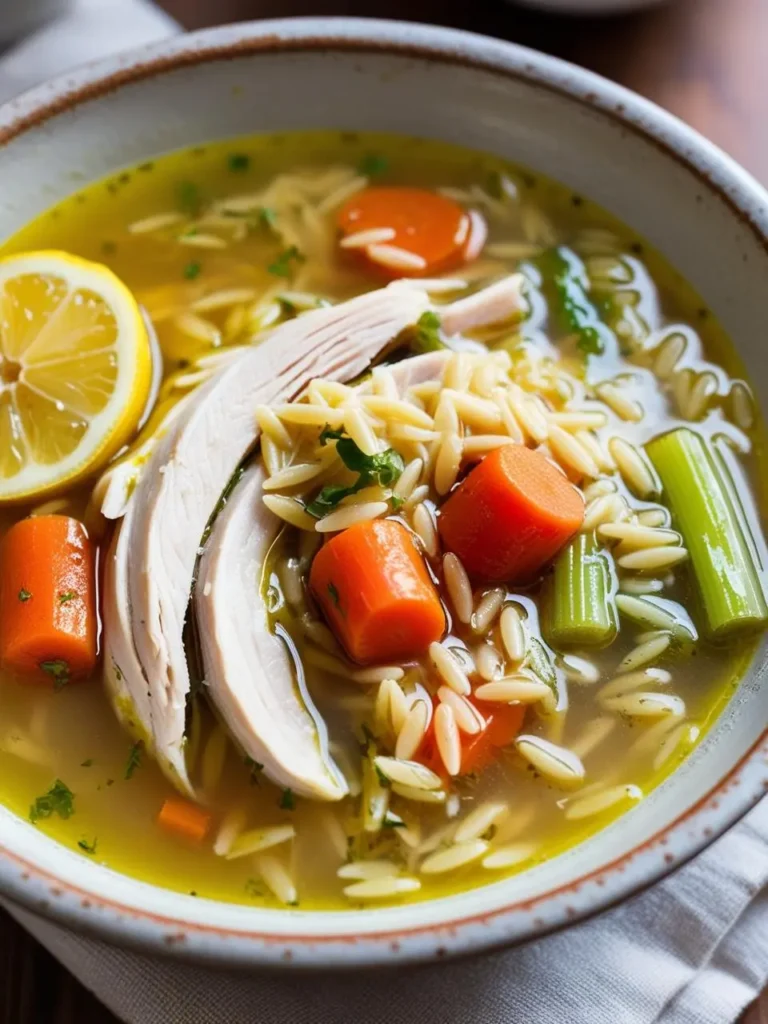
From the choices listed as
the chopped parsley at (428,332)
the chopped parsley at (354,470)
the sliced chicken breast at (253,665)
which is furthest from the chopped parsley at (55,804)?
the chopped parsley at (428,332)

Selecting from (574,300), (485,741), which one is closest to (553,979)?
(485,741)

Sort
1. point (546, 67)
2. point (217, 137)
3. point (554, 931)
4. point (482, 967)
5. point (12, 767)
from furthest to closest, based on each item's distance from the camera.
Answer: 1. point (217, 137)
2. point (546, 67)
3. point (12, 767)
4. point (482, 967)
5. point (554, 931)

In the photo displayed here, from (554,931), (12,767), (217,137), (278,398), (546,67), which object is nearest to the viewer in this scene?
(554,931)

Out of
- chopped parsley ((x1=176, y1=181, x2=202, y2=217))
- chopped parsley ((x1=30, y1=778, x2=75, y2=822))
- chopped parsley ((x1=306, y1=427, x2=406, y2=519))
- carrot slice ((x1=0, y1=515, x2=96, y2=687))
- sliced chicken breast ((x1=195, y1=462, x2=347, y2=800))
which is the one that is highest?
chopped parsley ((x1=176, y1=181, x2=202, y2=217))

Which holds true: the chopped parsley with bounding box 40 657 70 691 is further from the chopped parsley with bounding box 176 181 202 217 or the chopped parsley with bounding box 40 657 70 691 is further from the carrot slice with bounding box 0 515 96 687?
the chopped parsley with bounding box 176 181 202 217

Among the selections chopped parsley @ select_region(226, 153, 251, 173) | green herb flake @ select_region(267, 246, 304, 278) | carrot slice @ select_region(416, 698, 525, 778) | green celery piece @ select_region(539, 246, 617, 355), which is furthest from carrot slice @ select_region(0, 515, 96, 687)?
green celery piece @ select_region(539, 246, 617, 355)

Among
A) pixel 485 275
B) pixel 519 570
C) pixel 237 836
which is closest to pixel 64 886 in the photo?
pixel 237 836

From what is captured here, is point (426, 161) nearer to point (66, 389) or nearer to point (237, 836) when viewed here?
point (66, 389)
